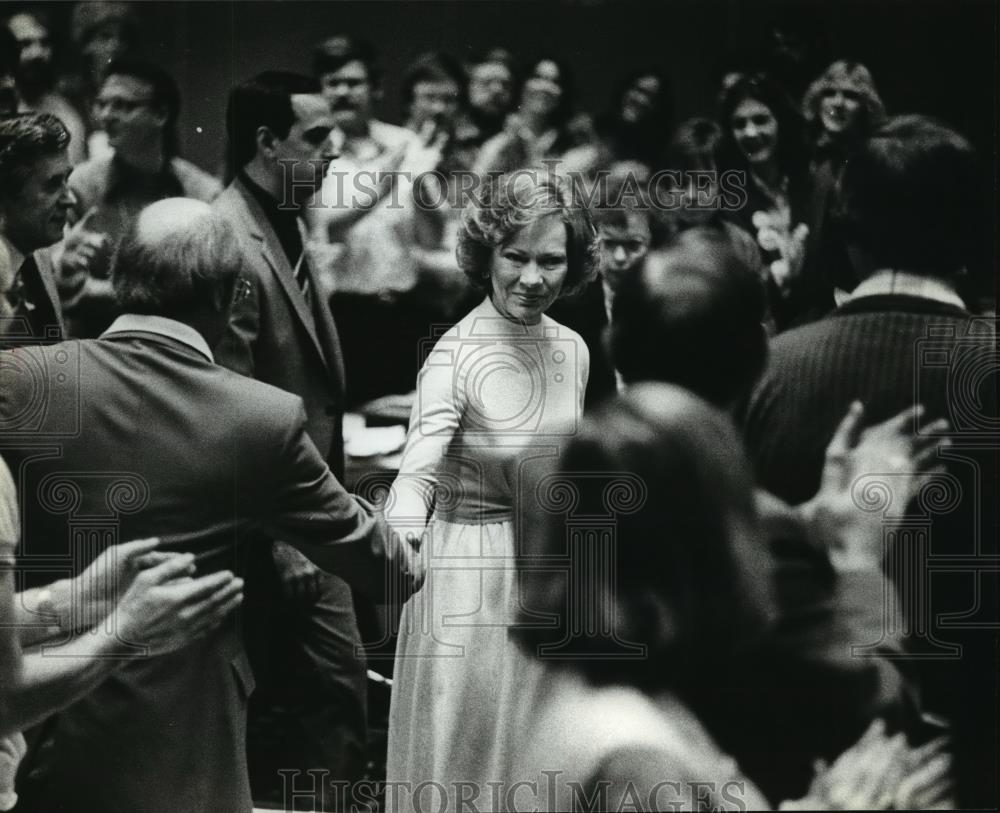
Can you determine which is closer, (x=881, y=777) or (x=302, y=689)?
(x=302, y=689)

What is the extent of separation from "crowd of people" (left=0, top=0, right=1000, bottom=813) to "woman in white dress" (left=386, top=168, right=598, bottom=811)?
1cm

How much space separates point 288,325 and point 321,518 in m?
0.66

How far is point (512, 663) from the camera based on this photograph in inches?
183

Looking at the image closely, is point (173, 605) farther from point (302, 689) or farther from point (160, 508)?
point (302, 689)

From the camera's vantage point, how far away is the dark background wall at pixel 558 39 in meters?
4.68

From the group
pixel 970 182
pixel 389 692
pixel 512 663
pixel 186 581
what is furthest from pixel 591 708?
pixel 970 182

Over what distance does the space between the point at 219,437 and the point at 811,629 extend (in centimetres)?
Result: 209

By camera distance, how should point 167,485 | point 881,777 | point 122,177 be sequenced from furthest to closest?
point 881,777
point 122,177
point 167,485

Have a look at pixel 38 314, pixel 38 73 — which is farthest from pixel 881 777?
pixel 38 73

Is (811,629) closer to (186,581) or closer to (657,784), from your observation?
(657,784)

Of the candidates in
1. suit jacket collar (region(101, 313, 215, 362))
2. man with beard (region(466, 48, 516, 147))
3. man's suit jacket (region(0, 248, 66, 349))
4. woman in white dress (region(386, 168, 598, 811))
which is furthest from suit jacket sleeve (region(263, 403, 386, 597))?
man with beard (region(466, 48, 516, 147))

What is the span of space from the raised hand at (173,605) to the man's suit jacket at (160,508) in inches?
1.9

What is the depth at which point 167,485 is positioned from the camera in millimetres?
4570

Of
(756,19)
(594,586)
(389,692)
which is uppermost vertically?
(756,19)
